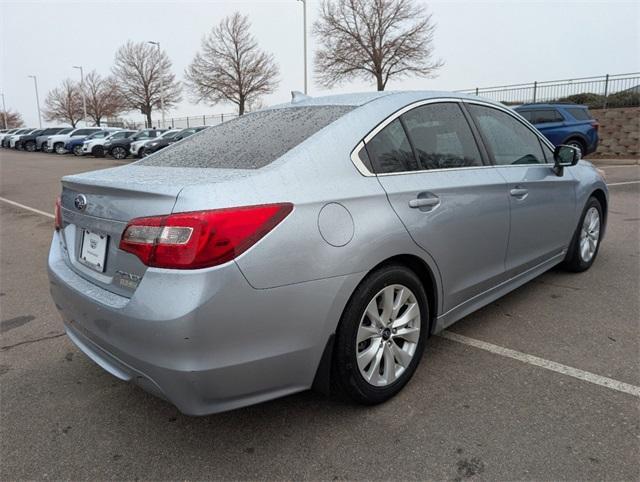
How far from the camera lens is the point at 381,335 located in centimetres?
249

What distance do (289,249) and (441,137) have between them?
146 cm

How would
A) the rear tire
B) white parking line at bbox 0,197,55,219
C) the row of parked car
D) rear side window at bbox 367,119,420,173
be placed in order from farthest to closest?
the row of parked car → white parking line at bbox 0,197,55,219 → the rear tire → rear side window at bbox 367,119,420,173

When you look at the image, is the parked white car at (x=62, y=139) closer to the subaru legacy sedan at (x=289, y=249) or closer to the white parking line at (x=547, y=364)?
the subaru legacy sedan at (x=289, y=249)

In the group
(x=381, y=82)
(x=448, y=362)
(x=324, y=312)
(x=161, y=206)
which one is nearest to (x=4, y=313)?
(x=161, y=206)

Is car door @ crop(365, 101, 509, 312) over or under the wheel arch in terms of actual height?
over

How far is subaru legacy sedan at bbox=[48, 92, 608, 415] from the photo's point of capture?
195 centimetres

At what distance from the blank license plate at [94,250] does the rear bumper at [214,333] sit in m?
0.12

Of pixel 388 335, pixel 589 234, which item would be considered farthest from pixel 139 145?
pixel 388 335

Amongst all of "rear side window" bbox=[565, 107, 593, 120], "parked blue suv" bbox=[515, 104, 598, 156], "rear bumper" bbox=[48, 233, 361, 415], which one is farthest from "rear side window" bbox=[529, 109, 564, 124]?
"rear bumper" bbox=[48, 233, 361, 415]

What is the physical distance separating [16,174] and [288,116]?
17721 millimetres

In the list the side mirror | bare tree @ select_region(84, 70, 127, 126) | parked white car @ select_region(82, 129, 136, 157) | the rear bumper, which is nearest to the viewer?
the rear bumper

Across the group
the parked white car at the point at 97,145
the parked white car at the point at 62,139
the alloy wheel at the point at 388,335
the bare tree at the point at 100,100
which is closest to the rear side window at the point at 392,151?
the alloy wheel at the point at 388,335

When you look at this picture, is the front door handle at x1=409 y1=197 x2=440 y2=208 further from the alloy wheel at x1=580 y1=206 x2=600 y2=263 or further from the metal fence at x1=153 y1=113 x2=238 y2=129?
the metal fence at x1=153 y1=113 x2=238 y2=129

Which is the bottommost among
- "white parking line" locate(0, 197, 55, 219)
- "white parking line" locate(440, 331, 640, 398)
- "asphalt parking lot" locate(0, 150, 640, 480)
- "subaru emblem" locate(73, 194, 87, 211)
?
"asphalt parking lot" locate(0, 150, 640, 480)
